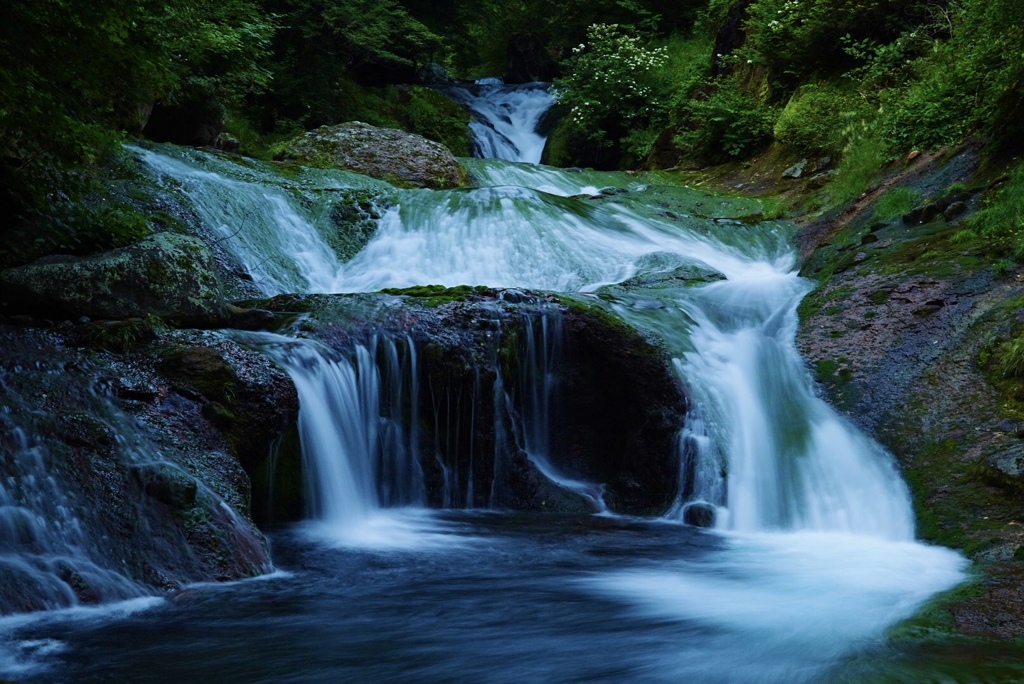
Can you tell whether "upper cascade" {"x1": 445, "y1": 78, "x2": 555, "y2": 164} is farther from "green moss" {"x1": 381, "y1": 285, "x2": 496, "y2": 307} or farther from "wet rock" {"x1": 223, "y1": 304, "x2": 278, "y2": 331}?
"wet rock" {"x1": 223, "y1": 304, "x2": 278, "y2": 331}

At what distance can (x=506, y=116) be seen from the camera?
78.5 feet

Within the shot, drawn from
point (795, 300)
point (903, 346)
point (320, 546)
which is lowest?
point (320, 546)

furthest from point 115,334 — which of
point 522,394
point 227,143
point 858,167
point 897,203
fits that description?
point 858,167

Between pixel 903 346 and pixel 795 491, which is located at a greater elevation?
pixel 903 346

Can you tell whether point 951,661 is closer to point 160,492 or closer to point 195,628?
point 195,628

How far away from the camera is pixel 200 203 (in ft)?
33.1

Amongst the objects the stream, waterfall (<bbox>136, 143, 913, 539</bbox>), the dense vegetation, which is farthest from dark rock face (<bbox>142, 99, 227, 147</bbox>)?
waterfall (<bbox>136, 143, 913, 539</bbox>)

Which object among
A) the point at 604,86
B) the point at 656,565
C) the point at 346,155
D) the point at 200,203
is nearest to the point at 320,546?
the point at 656,565

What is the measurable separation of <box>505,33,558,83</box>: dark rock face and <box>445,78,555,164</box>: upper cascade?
1.76 m

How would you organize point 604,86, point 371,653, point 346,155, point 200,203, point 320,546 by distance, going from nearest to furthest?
point 371,653, point 320,546, point 200,203, point 346,155, point 604,86

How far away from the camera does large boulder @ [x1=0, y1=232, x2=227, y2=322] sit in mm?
6129

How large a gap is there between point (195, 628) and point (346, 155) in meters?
11.3

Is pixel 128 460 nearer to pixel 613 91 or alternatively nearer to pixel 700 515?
pixel 700 515

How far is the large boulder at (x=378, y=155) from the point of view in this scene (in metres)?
14.2
